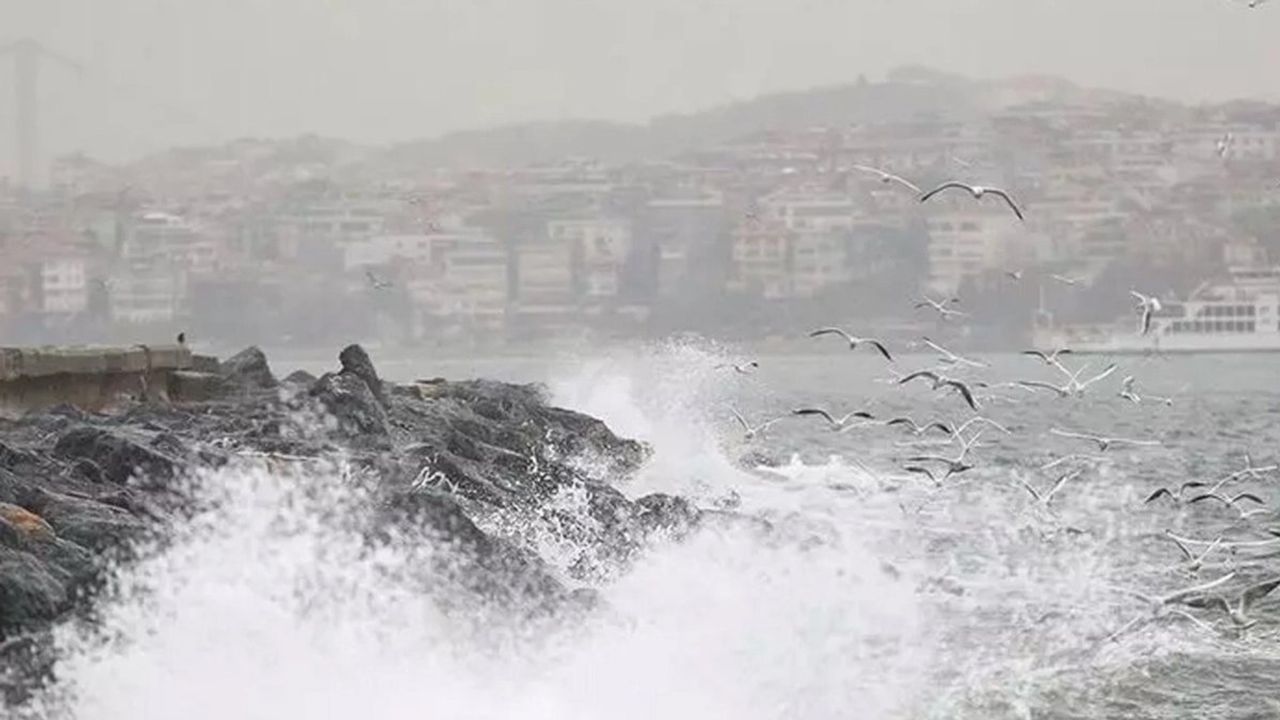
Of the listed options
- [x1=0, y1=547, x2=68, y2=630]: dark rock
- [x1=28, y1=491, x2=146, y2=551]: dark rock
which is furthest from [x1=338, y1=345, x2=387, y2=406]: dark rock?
[x1=0, y1=547, x2=68, y2=630]: dark rock

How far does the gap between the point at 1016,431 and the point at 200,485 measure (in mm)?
27799

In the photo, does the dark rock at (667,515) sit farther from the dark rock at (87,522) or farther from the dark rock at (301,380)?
the dark rock at (87,522)

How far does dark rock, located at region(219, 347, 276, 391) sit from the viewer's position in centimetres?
1983

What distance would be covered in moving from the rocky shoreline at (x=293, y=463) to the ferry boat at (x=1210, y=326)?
53262 mm

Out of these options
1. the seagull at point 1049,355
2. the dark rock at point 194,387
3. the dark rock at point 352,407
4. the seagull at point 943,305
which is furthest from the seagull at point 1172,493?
the dark rock at point 194,387

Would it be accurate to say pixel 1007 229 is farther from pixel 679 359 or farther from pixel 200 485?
pixel 200 485

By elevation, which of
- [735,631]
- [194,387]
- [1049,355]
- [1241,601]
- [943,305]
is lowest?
[1241,601]

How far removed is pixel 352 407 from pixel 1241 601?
253 inches

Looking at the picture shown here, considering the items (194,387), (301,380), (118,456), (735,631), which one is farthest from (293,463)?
(194,387)

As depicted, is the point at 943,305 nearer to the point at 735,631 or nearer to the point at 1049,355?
the point at 1049,355

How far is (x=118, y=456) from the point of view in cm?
1053

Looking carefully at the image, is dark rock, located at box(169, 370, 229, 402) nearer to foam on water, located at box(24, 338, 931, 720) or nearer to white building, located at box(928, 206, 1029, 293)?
foam on water, located at box(24, 338, 931, 720)

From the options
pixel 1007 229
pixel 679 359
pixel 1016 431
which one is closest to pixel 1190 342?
pixel 1007 229

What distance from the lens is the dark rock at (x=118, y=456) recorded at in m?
10.4
